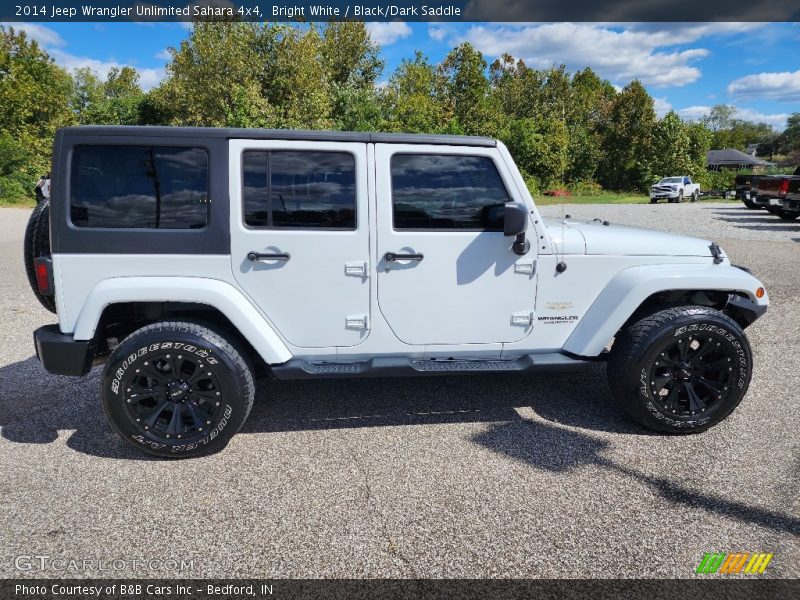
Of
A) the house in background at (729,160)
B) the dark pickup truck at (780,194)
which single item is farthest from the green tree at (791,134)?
the dark pickup truck at (780,194)

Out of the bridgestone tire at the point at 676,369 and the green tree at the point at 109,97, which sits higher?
the green tree at the point at 109,97

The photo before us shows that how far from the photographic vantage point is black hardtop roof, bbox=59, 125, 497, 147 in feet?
9.86

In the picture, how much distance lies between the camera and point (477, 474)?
3.04 metres

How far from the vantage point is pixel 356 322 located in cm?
331

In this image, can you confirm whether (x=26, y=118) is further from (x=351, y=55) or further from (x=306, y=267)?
(x=306, y=267)

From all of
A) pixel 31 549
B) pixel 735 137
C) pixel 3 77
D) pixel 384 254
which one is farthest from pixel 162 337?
pixel 735 137

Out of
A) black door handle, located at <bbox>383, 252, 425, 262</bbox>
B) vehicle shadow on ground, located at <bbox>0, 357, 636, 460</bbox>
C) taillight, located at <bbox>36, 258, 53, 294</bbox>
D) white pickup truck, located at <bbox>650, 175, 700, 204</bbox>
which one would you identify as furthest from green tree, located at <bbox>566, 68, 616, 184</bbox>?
taillight, located at <bbox>36, 258, 53, 294</bbox>

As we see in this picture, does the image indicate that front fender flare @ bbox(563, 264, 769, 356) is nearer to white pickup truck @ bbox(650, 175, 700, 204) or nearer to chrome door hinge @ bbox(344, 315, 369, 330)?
chrome door hinge @ bbox(344, 315, 369, 330)

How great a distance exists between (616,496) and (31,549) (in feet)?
9.41

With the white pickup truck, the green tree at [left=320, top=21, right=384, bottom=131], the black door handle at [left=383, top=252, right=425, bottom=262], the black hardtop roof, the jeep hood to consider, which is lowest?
the black door handle at [left=383, top=252, right=425, bottom=262]

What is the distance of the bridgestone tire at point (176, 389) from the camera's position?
3068 millimetres

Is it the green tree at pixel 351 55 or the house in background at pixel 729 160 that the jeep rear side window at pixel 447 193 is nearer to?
the green tree at pixel 351 55

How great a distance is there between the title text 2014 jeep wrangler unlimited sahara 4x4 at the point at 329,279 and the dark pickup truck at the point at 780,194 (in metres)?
15.9

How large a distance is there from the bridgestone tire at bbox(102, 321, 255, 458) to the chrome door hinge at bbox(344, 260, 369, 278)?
83cm
